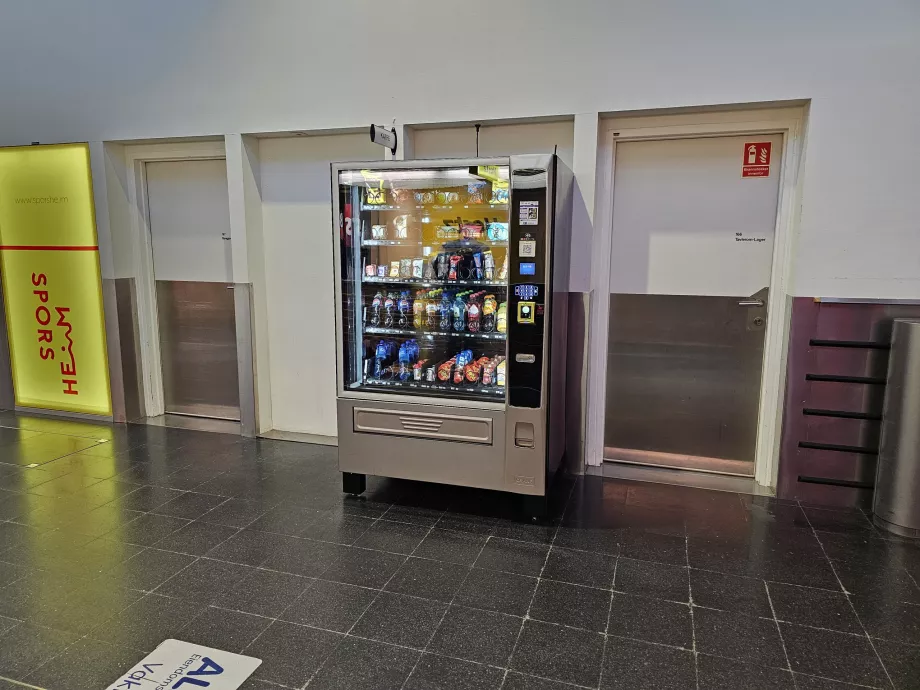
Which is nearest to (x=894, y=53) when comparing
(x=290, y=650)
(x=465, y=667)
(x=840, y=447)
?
(x=840, y=447)

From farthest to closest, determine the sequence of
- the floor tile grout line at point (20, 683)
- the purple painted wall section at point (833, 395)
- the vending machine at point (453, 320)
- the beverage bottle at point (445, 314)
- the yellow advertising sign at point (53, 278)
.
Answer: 1. the yellow advertising sign at point (53, 278)
2. the beverage bottle at point (445, 314)
3. the purple painted wall section at point (833, 395)
4. the vending machine at point (453, 320)
5. the floor tile grout line at point (20, 683)

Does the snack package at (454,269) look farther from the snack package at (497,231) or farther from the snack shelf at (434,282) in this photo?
the snack package at (497,231)

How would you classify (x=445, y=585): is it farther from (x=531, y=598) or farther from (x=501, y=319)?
(x=501, y=319)

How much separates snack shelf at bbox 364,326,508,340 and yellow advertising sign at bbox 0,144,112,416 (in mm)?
2791

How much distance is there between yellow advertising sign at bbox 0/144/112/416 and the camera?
16.4ft

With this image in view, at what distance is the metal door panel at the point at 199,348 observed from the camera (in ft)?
16.8

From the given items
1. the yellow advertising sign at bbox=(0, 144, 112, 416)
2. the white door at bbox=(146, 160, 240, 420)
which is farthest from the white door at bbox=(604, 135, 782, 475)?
the yellow advertising sign at bbox=(0, 144, 112, 416)

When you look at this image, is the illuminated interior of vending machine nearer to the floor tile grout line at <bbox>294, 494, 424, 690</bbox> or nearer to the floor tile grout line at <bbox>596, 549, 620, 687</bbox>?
the floor tile grout line at <bbox>294, 494, 424, 690</bbox>

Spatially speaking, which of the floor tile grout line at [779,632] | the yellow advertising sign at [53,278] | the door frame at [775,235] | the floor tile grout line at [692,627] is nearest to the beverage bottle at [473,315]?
the door frame at [775,235]

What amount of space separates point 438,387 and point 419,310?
1.64 ft

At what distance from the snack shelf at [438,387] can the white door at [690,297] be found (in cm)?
111

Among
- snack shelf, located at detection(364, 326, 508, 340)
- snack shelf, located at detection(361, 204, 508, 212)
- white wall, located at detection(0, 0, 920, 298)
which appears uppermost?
Result: white wall, located at detection(0, 0, 920, 298)

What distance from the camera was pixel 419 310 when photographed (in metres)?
3.77

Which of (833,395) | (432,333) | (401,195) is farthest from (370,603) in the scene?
(833,395)
